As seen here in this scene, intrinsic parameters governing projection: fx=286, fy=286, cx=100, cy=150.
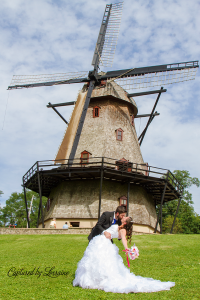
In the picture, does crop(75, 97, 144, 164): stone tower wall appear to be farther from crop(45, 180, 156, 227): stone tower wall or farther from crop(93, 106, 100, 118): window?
crop(45, 180, 156, 227): stone tower wall

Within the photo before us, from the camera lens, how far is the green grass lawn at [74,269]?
4.98m

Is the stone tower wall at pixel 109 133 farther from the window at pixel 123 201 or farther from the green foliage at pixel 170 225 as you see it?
the green foliage at pixel 170 225

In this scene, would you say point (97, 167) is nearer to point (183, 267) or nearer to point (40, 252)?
point (40, 252)

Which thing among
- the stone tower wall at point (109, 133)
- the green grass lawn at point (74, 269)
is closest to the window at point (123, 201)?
the stone tower wall at point (109, 133)

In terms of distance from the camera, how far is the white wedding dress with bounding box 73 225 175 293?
208 inches

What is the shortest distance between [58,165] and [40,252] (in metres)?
9.52

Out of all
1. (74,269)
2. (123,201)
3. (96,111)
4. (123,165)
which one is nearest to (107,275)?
(74,269)

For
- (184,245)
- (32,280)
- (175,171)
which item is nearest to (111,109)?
(184,245)

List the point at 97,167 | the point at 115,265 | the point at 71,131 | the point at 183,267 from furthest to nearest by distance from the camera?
the point at 71,131, the point at 97,167, the point at 183,267, the point at 115,265

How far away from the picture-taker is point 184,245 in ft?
41.3

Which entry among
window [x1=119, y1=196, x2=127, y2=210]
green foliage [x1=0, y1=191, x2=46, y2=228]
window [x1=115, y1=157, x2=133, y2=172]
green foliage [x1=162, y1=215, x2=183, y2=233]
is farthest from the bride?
Answer: green foliage [x1=0, y1=191, x2=46, y2=228]

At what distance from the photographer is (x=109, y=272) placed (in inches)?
214

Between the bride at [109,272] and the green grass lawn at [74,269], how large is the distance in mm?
188

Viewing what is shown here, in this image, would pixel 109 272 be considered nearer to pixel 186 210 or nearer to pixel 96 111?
pixel 96 111
